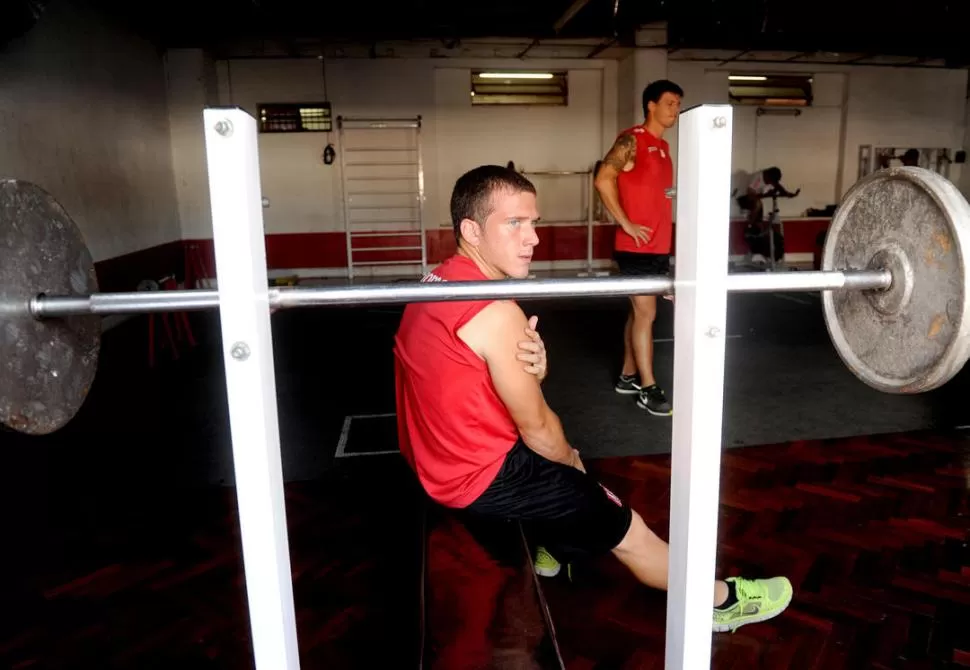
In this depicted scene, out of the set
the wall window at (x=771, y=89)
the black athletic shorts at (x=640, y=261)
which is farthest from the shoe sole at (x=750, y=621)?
the wall window at (x=771, y=89)

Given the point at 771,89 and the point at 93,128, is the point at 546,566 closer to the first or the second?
the point at 93,128

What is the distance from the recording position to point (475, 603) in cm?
123

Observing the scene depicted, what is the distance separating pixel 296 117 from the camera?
7355 millimetres

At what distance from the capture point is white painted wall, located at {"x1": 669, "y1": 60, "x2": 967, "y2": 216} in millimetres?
7930

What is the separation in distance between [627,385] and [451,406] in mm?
1999

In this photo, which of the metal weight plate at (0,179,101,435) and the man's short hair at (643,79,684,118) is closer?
the metal weight plate at (0,179,101,435)

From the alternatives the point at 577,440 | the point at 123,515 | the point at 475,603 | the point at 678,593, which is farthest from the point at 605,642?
the point at 123,515

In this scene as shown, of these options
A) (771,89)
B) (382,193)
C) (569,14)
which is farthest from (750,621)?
(771,89)

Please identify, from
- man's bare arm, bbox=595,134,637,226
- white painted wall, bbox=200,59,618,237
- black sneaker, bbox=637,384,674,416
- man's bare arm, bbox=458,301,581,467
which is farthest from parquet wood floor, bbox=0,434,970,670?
white painted wall, bbox=200,59,618,237

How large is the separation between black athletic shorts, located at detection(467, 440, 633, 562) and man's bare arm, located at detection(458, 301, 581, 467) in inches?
2.1

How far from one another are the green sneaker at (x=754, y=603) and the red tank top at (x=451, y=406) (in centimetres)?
61

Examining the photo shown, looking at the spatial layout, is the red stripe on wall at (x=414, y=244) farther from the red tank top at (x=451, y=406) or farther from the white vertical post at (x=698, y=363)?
the white vertical post at (x=698, y=363)

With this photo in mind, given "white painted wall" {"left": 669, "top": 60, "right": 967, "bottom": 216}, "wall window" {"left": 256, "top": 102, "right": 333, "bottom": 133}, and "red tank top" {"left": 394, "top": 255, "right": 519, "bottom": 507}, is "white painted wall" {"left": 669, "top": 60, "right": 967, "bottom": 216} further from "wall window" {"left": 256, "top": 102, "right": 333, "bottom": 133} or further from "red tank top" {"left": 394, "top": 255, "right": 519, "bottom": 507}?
"red tank top" {"left": 394, "top": 255, "right": 519, "bottom": 507}

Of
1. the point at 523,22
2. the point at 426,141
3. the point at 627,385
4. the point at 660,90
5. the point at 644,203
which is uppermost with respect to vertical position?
the point at 523,22
